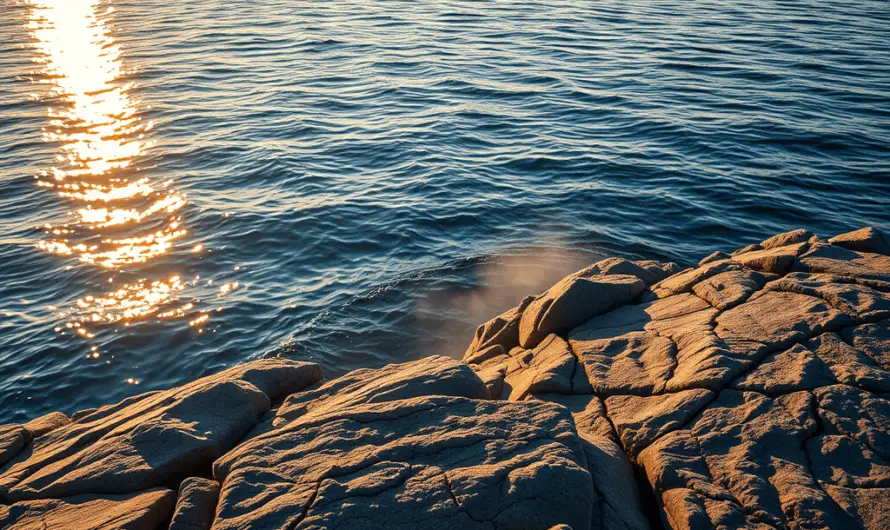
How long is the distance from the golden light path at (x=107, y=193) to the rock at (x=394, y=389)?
4.91m

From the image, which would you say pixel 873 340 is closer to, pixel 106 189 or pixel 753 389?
pixel 753 389

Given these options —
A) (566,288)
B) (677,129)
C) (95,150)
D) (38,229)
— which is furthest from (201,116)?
(566,288)

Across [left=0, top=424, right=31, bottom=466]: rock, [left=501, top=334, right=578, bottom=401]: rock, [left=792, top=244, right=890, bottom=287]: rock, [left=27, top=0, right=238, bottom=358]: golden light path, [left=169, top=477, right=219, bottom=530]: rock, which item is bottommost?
[left=27, top=0, right=238, bottom=358]: golden light path

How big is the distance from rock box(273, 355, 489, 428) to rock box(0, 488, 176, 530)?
1.22m

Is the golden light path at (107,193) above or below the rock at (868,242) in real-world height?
below

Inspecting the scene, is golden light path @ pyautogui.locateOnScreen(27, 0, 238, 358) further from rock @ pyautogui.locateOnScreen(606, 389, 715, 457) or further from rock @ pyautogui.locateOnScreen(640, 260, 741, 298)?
rock @ pyautogui.locateOnScreen(606, 389, 715, 457)

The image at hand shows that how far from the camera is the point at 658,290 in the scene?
8.77 metres

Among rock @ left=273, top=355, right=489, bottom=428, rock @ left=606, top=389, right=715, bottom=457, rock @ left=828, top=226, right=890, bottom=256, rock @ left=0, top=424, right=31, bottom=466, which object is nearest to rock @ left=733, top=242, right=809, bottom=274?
rock @ left=828, top=226, right=890, bottom=256

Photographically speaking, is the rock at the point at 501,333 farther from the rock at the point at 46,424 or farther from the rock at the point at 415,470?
the rock at the point at 46,424

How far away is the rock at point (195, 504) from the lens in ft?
17.5

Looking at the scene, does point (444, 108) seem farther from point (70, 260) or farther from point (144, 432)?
point (144, 432)

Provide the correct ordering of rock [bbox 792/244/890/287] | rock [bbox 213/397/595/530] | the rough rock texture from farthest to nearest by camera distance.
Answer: rock [bbox 792/244/890/287]
the rough rock texture
rock [bbox 213/397/595/530]

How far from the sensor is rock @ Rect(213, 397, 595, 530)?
16.1 ft

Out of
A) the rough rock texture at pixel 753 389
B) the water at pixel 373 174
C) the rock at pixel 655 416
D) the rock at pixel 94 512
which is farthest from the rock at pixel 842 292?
the rock at pixel 94 512
